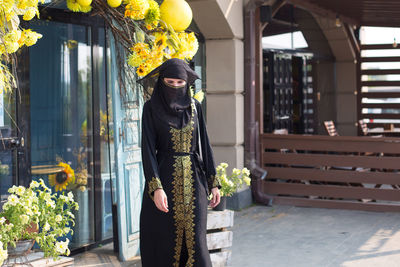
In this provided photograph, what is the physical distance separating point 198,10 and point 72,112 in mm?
2389

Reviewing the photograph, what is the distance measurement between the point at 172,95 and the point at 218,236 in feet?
6.24

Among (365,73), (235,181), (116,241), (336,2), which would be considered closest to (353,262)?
(235,181)

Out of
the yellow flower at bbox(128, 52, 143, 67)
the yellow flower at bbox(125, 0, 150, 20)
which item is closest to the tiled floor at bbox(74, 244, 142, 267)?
the yellow flower at bbox(128, 52, 143, 67)

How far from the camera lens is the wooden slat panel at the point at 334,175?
8.14 meters

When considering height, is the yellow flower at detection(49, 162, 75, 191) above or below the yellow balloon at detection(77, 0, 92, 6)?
below

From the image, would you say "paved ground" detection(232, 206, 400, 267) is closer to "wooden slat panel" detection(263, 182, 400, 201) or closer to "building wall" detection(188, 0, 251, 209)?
"wooden slat panel" detection(263, 182, 400, 201)

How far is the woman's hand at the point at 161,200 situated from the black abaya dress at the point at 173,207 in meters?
0.15

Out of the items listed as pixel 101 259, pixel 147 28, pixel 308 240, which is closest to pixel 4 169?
pixel 101 259

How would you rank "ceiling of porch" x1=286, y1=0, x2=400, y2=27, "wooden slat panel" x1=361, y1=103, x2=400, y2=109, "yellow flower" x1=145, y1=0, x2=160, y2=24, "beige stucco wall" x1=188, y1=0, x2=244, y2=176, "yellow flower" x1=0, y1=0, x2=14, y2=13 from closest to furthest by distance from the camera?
"yellow flower" x1=0, y1=0, x2=14, y2=13, "yellow flower" x1=145, y1=0, x2=160, y2=24, "beige stucco wall" x1=188, y1=0, x2=244, y2=176, "ceiling of porch" x1=286, y1=0, x2=400, y2=27, "wooden slat panel" x1=361, y1=103, x2=400, y2=109

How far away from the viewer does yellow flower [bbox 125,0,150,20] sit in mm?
3873

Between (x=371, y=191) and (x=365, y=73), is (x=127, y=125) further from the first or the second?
(x=365, y=73)

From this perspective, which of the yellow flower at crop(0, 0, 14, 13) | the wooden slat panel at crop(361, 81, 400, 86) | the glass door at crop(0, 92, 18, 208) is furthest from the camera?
the wooden slat panel at crop(361, 81, 400, 86)

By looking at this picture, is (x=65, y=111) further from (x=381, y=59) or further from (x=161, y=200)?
(x=381, y=59)

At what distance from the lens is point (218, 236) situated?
5.45m
